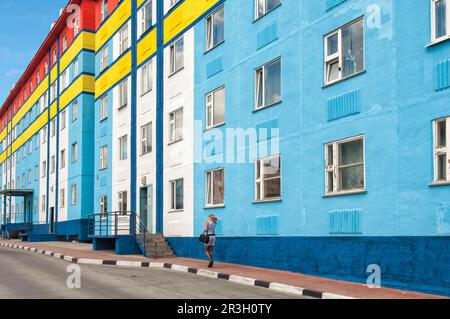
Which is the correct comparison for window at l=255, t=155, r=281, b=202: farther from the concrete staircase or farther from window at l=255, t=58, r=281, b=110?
the concrete staircase

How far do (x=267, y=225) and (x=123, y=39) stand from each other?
52.4ft

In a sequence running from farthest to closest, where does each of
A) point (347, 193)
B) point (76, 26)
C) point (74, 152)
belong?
point (74, 152) < point (76, 26) < point (347, 193)

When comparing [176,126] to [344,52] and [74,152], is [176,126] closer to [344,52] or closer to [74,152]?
[344,52]

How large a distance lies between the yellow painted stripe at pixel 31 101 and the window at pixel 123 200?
19.4 meters

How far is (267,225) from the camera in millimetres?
16266

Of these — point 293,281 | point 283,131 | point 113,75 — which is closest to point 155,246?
point 283,131

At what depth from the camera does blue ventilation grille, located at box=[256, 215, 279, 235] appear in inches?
626

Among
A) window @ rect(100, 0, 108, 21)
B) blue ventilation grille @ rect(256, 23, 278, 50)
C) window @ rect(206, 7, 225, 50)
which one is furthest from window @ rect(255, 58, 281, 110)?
Answer: window @ rect(100, 0, 108, 21)

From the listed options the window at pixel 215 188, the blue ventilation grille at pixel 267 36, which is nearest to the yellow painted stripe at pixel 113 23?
the window at pixel 215 188

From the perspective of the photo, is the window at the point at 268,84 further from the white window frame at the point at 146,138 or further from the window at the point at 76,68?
the window at the point at 76,68

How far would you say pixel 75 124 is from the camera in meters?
34.5

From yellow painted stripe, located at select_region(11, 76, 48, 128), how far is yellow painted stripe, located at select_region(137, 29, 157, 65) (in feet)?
64.6
